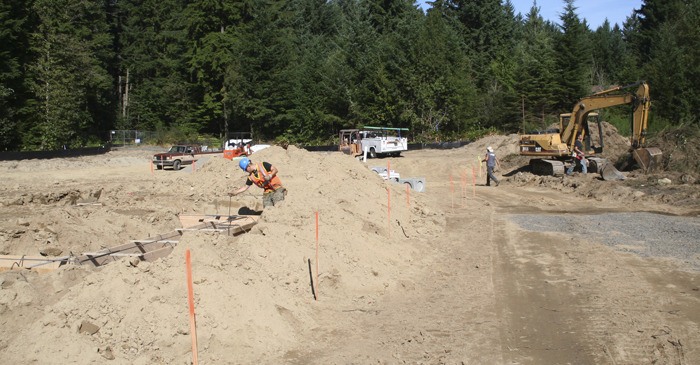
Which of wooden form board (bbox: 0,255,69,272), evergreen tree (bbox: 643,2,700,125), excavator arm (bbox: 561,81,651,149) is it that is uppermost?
evergreen tree (bbox: 643,2,700,125)

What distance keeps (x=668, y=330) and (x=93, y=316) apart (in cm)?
747

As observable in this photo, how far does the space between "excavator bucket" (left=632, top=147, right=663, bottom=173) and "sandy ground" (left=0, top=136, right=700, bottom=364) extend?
25.2 feet

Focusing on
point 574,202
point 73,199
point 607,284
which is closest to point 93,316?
point 607,284

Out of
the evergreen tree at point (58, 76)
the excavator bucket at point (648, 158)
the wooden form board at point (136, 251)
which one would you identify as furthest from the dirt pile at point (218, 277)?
the evergreen tree at point (58, 76)

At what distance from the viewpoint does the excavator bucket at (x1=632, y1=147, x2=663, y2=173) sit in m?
27.0

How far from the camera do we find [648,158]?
27.0m

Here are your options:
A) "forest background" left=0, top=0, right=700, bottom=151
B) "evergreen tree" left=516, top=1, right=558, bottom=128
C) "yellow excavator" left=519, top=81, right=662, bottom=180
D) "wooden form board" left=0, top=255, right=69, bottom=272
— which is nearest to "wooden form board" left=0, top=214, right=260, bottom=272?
"wooden form board" left=0, top=255, right=69, bottom=272

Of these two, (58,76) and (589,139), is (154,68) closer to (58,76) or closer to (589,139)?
(58,76)

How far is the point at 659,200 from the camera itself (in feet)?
73.3

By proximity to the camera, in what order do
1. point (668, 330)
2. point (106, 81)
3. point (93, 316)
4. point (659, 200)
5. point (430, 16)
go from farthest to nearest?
point (106, 81) → point (430, 16) → point (659, 200) → point (668, 330) → point (93, 316)

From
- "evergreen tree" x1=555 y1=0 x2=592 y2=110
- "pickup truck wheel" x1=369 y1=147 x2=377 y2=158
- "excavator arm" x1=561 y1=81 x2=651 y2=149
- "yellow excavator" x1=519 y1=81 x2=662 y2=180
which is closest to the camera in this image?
"excavator arm" x1=561 y1=81 x2=651 y2=149

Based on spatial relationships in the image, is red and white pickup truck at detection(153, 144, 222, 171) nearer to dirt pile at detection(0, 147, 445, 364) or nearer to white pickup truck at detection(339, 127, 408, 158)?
white pickup truck at detection(339, 127, 408, 158)

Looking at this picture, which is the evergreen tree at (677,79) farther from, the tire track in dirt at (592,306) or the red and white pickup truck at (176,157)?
the tire track in dirt at (592,306)

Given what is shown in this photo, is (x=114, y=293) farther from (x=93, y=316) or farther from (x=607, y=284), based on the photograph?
(x=607, y=284)
